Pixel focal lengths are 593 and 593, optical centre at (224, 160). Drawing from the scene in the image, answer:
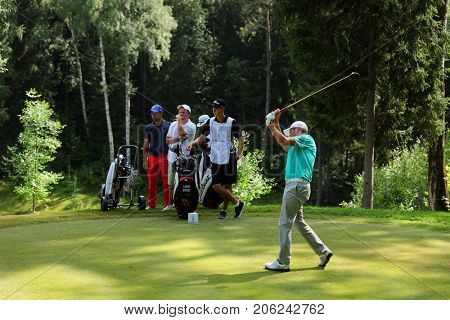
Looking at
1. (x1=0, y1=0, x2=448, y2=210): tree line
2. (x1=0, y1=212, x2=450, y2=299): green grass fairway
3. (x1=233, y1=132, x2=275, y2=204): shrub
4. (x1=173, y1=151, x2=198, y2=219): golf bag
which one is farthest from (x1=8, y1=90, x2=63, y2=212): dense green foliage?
(x1=173, y1=151, x2=198, y2=219): golf bag

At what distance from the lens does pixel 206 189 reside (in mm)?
11680

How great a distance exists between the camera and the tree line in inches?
609

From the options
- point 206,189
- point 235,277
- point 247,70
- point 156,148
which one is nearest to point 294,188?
point 235,277

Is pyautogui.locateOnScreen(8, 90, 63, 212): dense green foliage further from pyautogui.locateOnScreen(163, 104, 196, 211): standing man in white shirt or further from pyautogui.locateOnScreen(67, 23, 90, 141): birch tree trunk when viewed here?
pyautogui.locateOnScreen(163, 104, 196, 211): standing man in white shirt

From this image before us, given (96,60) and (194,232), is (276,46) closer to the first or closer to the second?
(96,60)

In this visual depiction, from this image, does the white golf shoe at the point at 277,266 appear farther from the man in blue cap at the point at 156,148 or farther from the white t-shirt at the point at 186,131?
the man in blue cap at the point at 156,148

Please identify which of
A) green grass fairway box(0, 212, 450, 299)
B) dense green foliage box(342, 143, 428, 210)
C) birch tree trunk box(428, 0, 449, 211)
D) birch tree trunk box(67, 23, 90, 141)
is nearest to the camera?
green grass fairway box(0, 212, 450, 299)

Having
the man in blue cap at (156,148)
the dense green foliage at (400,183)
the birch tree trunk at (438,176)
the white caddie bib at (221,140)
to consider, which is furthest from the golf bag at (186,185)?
the dense green foliage at (400,183)

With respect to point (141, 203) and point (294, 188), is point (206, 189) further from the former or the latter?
point (294, 188)

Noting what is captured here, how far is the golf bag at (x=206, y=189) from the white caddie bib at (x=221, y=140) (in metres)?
1.51

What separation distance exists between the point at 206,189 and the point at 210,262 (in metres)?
4.98

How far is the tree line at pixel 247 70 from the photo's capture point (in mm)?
15477

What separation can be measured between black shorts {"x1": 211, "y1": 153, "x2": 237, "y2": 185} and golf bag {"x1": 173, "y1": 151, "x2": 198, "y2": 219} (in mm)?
375
